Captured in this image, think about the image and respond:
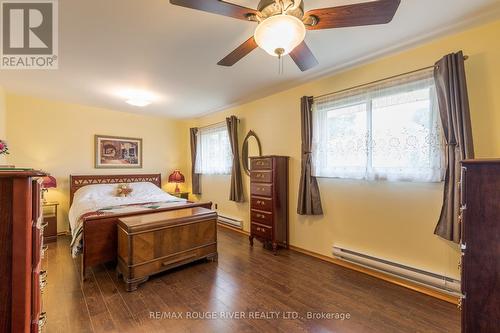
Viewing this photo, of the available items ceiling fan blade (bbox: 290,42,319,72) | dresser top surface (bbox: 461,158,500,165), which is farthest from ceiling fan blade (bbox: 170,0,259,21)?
dresser top surface (bbox: 461,158,500,165)

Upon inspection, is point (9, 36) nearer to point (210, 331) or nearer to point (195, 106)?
point (195, 106)

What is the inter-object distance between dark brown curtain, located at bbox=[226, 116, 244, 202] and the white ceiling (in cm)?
72

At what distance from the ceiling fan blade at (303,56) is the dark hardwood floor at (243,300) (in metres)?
2.12

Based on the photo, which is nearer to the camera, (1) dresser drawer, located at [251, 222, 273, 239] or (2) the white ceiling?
(2) the white ceiling

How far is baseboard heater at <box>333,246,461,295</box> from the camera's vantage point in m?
2.07

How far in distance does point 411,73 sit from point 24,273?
10.4 feet

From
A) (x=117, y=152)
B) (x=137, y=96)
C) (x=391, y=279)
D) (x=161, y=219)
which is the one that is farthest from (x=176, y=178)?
(x=391, y=279)

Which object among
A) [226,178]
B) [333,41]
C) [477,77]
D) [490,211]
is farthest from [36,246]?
[226,178]

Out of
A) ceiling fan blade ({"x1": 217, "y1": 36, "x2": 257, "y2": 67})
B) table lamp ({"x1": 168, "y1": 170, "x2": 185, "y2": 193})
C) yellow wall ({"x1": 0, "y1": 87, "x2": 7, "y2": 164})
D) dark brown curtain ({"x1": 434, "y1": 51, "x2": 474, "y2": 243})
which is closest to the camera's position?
ceiling fan blade ({"x1": 217, "y1": 36, "x2": 257, "y2": 67})

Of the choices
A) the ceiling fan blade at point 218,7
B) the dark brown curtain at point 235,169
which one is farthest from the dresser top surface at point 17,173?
the dark brown curtain at point 235,169

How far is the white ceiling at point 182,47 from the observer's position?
1.81m

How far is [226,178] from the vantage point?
4.75m

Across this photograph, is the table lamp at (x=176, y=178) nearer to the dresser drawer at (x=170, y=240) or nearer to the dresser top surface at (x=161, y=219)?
the dresser top surface at (x=161, y=219)

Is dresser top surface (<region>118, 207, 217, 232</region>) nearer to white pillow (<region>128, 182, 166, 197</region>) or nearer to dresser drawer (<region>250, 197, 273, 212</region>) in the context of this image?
dresser drawer (<region>250, 197, 273, 212</region>)
